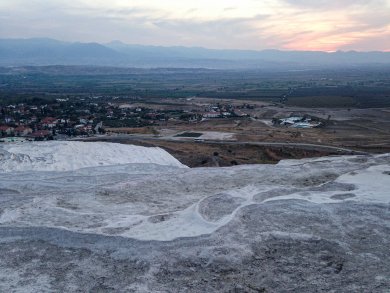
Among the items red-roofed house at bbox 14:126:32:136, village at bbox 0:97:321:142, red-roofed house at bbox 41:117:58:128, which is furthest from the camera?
red-roofed house at bbox 41:117:58:128

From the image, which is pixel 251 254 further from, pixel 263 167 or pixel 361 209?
pixel 263 167

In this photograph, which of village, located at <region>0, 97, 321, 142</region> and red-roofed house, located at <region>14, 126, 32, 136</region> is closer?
red-roofed house, located at <region>14, 126, 32, 136</region>

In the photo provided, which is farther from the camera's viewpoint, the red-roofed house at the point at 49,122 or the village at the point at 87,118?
the red-roofed house at the point at 49,122

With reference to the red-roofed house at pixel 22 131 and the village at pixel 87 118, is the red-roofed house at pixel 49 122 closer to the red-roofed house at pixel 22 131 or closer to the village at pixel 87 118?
the village at pixel 87 118

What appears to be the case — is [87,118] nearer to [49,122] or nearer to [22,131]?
[49,122]

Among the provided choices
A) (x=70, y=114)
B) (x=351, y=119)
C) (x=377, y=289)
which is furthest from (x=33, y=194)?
(x=351, y=119)

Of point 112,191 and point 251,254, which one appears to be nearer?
Answer: point 251,254

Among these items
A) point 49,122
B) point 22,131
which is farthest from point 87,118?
point 22,131

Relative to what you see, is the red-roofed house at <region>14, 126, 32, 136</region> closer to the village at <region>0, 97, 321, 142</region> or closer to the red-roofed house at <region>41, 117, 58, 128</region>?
the village at <region>0, 97, 321, 142</region>

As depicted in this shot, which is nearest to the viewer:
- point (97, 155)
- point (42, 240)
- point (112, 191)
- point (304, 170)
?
point (42, 240)

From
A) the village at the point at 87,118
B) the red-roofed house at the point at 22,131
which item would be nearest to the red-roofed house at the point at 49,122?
the village at the point at 87,118

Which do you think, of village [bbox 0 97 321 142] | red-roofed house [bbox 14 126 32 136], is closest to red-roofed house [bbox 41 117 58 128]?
village [bbox 0 97 321 142]
